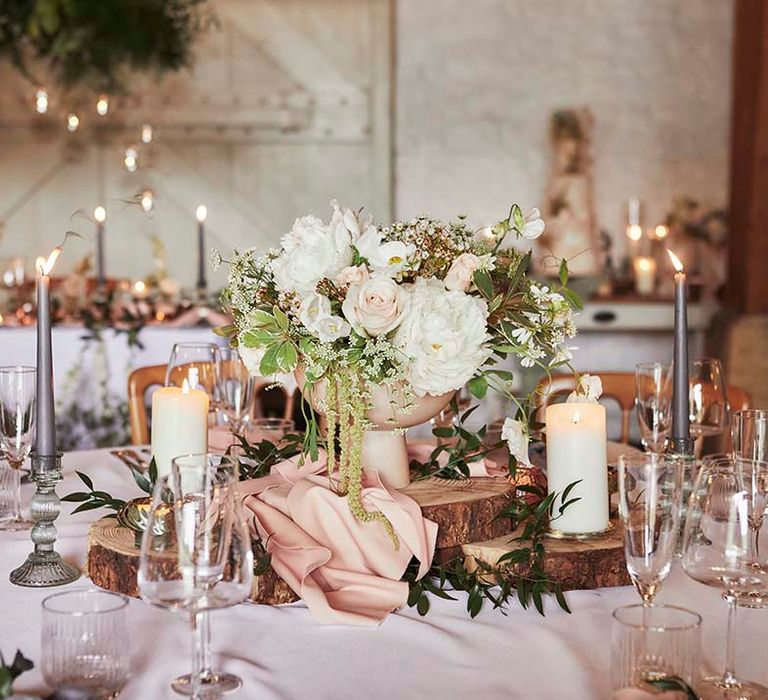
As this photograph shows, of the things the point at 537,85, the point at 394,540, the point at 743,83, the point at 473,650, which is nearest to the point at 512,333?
the point at 394,540

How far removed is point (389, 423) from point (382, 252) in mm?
267

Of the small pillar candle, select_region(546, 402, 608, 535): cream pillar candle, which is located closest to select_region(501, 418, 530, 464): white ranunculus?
select_region(546, 402, 608, 535): cream pillar candle

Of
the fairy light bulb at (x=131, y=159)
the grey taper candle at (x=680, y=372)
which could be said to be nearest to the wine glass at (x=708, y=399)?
the grey taper candle at (x=680, y=372)

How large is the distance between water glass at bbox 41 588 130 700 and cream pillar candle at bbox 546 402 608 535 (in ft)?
2.28

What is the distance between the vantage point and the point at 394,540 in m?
1.51

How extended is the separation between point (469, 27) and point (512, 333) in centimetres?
459

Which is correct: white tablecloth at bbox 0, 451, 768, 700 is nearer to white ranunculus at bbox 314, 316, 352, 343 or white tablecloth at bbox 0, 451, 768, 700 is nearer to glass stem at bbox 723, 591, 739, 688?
glass stem at bbox 723, 591, 739, 688

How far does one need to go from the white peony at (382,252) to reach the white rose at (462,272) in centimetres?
7

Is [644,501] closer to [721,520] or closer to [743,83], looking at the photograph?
[721,520]

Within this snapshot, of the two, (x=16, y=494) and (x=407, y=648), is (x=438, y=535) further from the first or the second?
(x=16, y=494)

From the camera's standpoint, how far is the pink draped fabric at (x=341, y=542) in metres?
1.45

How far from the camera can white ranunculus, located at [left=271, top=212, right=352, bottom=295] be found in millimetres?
1495

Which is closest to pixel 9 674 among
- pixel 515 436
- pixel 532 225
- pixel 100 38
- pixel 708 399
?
pixel 515 436

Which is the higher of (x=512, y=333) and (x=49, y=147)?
(x=49, y=147)
